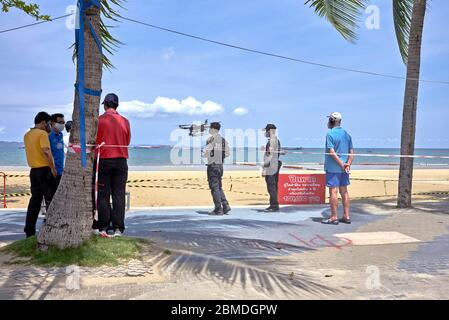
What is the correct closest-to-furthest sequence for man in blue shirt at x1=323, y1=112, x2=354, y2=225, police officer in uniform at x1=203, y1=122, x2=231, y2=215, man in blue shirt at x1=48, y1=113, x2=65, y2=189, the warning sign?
man in blue shirt at x1=48, y1=113, x2=65, y2=189 → man in blue shirt at x1=323, y1=112, x2=354, y2=225 → police officer in uniform at x1=203, y1=122, x2=231, y2=215 → the warning sign

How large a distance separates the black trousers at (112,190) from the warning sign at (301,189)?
200 inches

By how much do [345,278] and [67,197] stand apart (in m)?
3.13

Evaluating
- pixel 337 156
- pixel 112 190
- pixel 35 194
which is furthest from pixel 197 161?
pixel 112 190

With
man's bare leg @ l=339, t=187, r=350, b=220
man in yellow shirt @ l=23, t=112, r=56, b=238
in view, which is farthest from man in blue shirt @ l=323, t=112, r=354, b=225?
man in yellow shirt @ l=23, t=112, r=56, b=238

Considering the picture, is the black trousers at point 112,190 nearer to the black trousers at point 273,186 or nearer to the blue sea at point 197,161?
the blue sea at point 197,161

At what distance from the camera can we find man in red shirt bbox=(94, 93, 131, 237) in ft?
18.8

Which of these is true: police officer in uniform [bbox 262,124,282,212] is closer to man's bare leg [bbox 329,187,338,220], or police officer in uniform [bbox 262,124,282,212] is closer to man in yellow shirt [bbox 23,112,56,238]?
man's bare leg [bbox 329,187,338,220]

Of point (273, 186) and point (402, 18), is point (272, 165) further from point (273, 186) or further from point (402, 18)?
point (402, 18)

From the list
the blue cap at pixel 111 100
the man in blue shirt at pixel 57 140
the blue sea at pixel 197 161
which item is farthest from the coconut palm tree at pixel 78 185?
the blue sea at pixel 197 161

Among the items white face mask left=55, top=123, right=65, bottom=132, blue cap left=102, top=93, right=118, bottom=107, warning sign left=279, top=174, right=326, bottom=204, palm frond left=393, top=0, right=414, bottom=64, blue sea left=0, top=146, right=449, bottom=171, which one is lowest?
blue sea left=0, top=146, right=449, bottom=171

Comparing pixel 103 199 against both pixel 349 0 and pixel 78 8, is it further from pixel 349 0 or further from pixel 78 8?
pixel 349 0

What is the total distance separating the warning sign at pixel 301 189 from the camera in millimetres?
10320

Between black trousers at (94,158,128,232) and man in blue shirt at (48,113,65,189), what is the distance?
1351 mm
